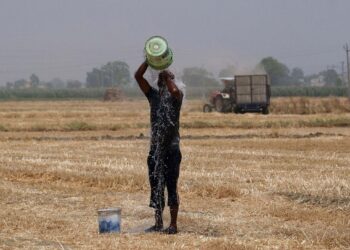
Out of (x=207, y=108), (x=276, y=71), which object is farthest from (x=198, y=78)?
(x=276, y=71)

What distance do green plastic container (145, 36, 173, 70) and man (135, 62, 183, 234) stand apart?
143 mm

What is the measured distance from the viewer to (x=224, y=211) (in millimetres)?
11953

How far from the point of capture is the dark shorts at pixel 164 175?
1021cm

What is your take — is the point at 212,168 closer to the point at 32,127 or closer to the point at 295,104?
the point at 32,127

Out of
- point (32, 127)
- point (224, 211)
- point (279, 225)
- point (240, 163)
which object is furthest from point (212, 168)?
point (32, 127)

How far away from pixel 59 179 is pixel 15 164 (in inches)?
113

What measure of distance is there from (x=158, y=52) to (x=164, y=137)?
3.52ft

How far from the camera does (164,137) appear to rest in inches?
397

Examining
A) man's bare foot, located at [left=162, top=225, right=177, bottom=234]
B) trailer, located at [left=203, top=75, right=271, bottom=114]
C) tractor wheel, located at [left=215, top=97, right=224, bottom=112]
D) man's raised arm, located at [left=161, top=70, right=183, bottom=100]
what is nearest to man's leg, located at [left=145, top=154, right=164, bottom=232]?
man's bare foot, located at [left=162, top=225, right=177, bottom=234]

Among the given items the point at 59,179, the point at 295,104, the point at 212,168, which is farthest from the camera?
the point at 295,104

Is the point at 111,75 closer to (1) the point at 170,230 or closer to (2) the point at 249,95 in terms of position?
(2) the point at 249,95

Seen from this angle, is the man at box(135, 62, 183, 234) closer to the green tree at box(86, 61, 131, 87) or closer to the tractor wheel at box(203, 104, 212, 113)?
the tractor wheel at box(203, 104, 212, 113)

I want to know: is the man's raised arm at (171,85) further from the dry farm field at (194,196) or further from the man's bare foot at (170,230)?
the dry farm field at (194,196)

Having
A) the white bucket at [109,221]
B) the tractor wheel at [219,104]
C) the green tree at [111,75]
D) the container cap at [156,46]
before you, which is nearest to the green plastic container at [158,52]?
the container cap at [156,46]
